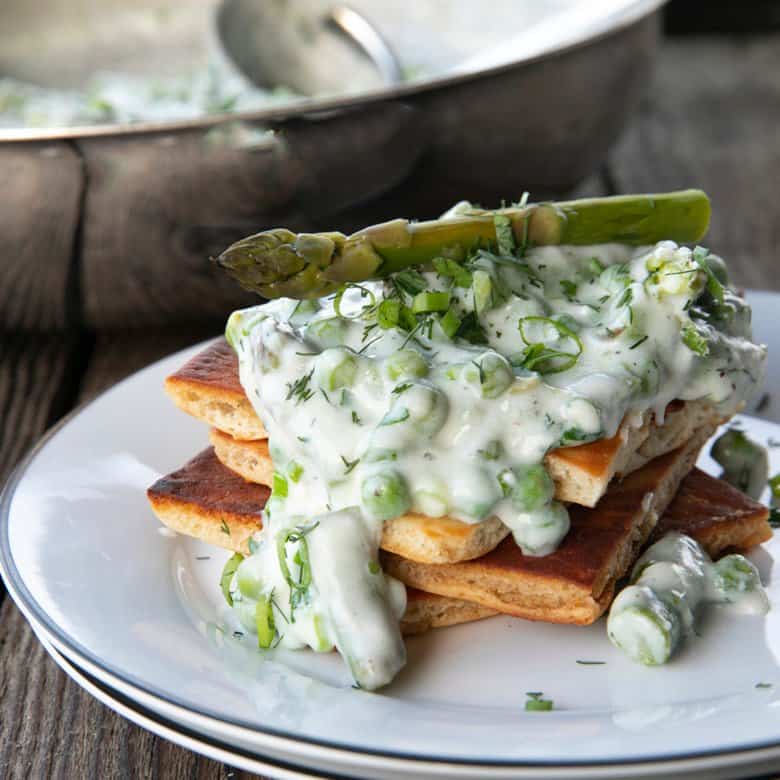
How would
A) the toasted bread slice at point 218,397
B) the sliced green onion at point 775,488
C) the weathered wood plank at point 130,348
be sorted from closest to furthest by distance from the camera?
1. the toasted bread slice at point 218,397
2. the sliced green onion at point 775,488
3. the weathered wood plank at point 130,348

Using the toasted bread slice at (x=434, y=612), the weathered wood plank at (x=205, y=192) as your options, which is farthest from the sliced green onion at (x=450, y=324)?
the weathered wood plank at (x=205, y=192)

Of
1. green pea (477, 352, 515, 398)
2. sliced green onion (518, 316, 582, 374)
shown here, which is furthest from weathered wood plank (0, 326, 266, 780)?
sliced green onion (518, 316, 582, 374)

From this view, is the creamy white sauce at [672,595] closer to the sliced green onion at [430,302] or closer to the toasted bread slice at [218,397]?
the sliced green onion at [430,302]

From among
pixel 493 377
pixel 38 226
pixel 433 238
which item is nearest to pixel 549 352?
pixel 493 377

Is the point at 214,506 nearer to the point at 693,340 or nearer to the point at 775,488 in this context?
the point at 693,340

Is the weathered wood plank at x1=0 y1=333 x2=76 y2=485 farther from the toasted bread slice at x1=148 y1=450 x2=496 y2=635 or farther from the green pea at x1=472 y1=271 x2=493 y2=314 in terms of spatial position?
the green pea at x1=472 y1=271 x2=493 y2=314
